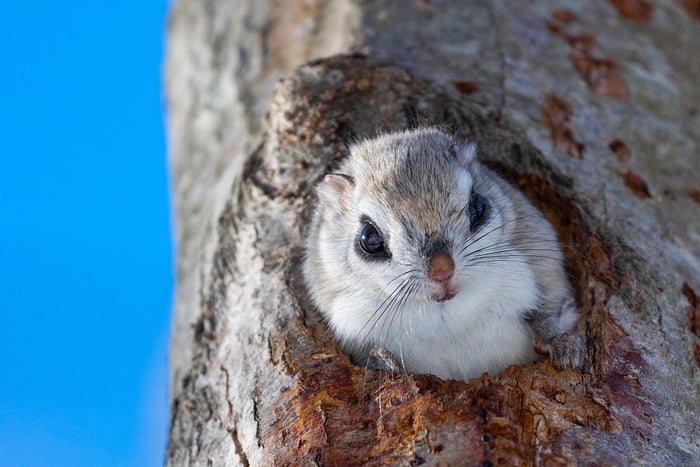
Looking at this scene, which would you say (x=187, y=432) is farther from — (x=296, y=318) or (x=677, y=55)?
(x=677, y=55)

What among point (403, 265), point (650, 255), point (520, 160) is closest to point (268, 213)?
point (403, 265)

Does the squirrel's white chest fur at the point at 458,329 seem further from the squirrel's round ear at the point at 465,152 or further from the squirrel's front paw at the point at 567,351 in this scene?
the squirrel's round ear at the point at 465,152

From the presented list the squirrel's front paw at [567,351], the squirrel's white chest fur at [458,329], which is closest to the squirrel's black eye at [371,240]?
the squirrel's white chest fur at [458,329]

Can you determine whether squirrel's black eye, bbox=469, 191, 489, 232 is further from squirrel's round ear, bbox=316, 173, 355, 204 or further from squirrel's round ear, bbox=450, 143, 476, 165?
squirrel's round ear, bbox=316, 173, 355, 204

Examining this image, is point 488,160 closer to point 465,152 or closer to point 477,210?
point 465,152

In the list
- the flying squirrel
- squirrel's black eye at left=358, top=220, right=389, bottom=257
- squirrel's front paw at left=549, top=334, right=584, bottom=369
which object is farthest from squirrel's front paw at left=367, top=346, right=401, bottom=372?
squirrel's front paw at left=549, top=334, right=584, bottom=369

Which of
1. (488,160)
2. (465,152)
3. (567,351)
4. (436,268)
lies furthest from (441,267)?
(488,160)
